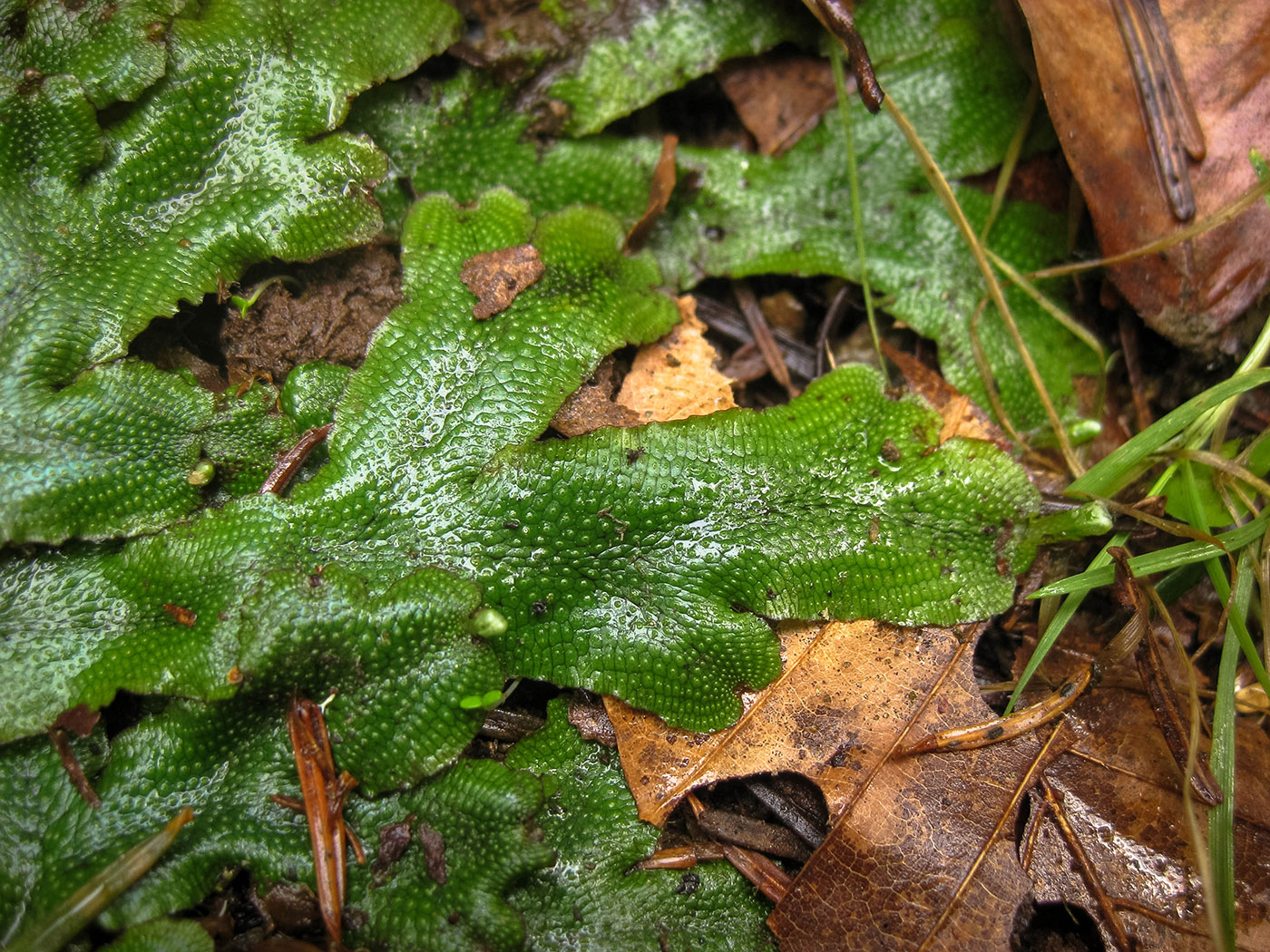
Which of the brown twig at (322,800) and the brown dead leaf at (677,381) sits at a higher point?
the brown dead leaf at (677,381)

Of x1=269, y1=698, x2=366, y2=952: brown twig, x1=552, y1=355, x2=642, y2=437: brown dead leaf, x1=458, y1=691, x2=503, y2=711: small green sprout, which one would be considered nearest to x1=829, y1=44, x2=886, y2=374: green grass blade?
x1=552, y1=355, x2=642, y2=437: brown dead leaf

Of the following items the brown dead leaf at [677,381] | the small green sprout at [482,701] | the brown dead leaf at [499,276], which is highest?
the brown dead leaf at [499,276]

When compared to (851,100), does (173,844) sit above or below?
below

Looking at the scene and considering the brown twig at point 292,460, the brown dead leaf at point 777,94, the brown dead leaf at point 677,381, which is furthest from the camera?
the brown dead leaf at point 777,94

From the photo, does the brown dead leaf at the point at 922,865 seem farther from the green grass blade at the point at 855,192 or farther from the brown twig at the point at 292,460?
the brown twig at the point at 292,460

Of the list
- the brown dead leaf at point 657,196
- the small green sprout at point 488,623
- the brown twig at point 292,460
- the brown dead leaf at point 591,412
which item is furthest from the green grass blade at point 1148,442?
the brown twig at point 292,460

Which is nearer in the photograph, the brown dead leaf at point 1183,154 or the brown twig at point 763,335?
the brown dead leaf at point 1183,154

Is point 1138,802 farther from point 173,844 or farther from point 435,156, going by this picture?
point 435,156

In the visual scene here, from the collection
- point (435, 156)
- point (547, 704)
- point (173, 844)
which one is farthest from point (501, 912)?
point (435, 156)
